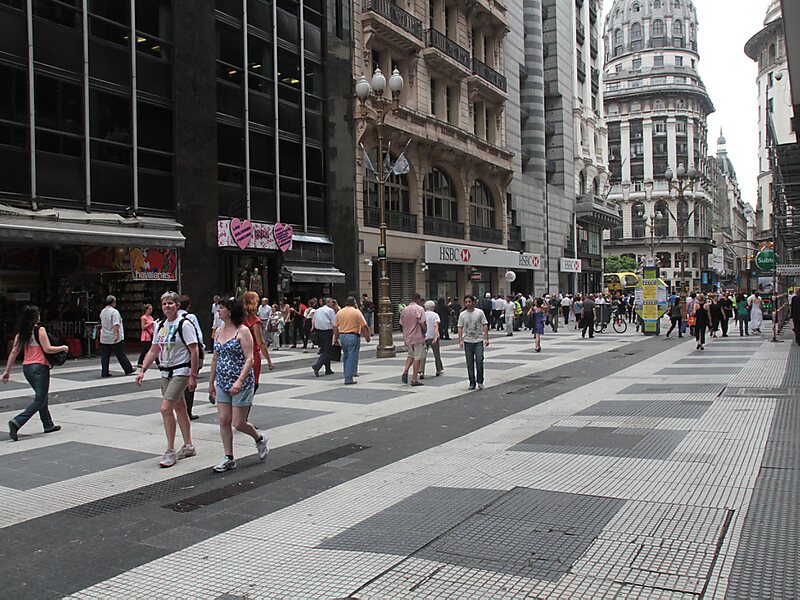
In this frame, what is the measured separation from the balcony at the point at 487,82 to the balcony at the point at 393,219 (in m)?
10.5

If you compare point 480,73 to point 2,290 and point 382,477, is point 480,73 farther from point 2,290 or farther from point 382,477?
point 382,477

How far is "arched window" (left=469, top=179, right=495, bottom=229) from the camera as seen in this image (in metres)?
41.6

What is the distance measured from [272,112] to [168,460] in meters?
21.7

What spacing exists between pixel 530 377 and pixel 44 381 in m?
9.53

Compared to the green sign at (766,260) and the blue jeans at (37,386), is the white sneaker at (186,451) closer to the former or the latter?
the blue jeans at (37,386)

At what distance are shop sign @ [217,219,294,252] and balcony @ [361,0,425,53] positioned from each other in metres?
11.1

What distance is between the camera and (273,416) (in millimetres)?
10430

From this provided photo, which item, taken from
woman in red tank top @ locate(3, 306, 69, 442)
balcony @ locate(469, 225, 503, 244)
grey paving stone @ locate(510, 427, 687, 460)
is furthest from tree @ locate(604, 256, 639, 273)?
woman in red tank top @ locate(3, 306, 69, 442)

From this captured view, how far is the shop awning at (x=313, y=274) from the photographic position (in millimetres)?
26766

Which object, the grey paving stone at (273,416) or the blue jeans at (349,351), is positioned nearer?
the grey paving stone at (273,416)

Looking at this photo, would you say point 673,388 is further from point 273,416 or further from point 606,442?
point 273,416

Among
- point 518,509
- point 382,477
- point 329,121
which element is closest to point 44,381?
point 382,477

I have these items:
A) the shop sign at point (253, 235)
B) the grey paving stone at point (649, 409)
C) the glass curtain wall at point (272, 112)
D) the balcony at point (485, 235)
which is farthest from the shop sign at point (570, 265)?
the grey paving stone at point (649, 409)

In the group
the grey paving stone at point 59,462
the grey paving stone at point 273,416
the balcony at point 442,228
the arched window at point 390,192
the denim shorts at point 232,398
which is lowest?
the grey paving stone at point 59,462
